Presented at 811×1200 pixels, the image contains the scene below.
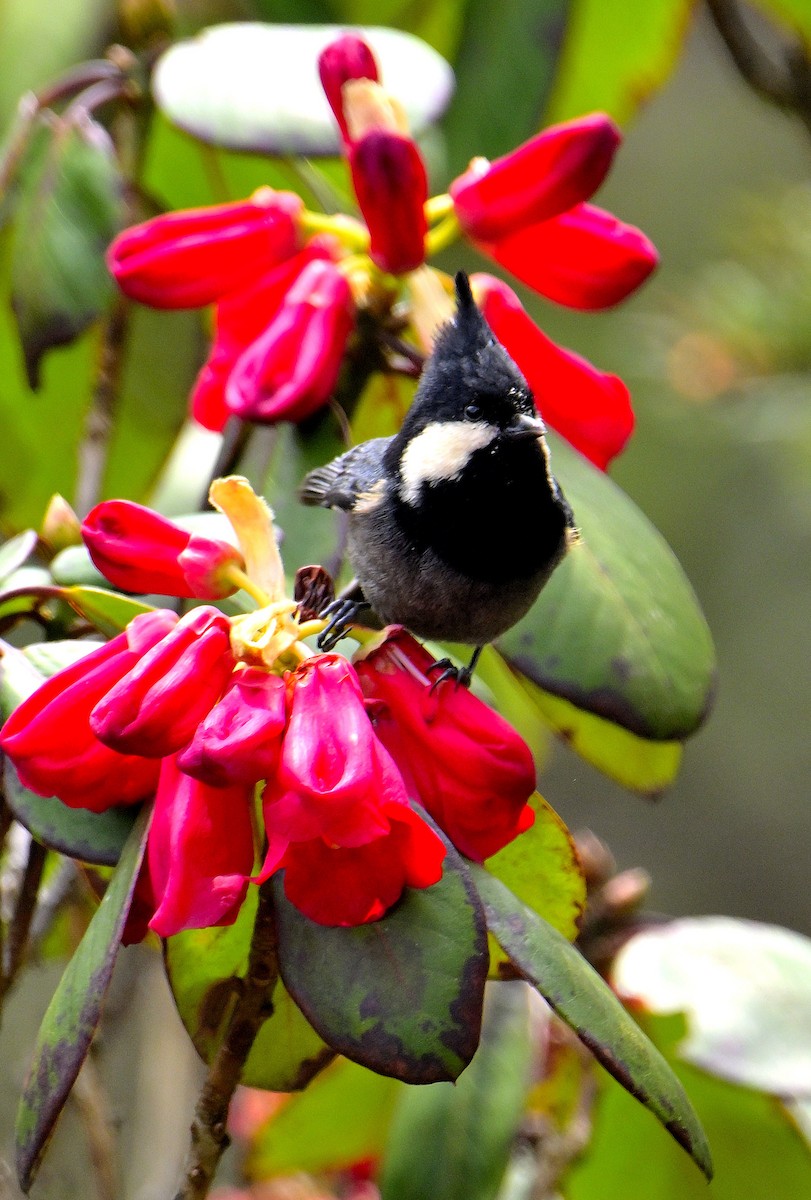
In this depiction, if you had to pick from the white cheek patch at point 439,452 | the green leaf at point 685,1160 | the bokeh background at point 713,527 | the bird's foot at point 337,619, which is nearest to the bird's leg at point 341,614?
the bird's foot at point 337,619

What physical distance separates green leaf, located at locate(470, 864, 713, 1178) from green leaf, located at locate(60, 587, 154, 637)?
284 mm

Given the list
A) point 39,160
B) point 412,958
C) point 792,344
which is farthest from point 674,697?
point 792,344

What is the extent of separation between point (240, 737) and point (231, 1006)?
10.6 inches

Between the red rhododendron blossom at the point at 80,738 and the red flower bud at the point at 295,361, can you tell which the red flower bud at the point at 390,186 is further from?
the red rhododendron blossom at the point at 80,738

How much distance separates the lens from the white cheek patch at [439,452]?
3.60 feet

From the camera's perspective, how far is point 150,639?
0.74 meters

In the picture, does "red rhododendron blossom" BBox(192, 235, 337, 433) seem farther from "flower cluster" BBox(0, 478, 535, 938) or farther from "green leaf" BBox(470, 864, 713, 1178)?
"green leaf" BBox(470, 864, 713, 1178)

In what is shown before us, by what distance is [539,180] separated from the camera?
40.1 inches

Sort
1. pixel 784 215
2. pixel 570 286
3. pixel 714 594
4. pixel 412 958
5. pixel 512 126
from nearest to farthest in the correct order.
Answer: pixel 412 958 → pixel 570 286 → pixel 512 126 → pixel 784 215 → pixel 714 594

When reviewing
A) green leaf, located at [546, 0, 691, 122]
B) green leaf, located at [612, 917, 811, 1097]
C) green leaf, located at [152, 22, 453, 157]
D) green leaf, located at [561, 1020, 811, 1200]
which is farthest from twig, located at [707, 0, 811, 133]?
green leaf, located at [561, 1020, 811, 1200]

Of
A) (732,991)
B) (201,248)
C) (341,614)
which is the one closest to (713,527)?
(732,991)

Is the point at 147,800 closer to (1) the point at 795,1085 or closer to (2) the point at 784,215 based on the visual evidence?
(1) the point at 795,1085

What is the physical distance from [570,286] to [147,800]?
22.1 inches

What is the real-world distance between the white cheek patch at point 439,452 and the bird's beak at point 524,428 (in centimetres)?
2
